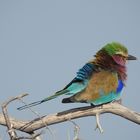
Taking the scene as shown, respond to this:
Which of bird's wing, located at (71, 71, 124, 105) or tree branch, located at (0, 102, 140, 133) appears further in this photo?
bird's wing, located at (71, 71, 124, 105)

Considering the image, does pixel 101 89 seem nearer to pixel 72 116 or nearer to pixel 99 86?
pixel 99 86

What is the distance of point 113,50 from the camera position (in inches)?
250

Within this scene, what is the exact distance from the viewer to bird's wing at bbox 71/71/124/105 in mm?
5871

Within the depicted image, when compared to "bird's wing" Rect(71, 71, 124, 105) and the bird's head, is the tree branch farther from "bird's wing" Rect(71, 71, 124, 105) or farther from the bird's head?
the bird's head

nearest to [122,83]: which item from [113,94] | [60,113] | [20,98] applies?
[113,94]

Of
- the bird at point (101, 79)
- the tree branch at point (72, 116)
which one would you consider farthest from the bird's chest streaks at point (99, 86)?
the tree branch at point (72, 116)

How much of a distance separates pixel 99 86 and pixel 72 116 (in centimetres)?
89

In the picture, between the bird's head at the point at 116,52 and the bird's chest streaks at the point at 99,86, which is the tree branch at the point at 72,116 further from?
the bird's head at the point at 116,52

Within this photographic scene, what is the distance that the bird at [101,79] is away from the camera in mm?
5855

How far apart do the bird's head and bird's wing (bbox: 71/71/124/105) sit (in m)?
0.24

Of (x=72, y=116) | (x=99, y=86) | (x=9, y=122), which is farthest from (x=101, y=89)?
(x=9, y=122)

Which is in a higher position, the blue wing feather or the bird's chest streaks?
the bird's chest streaks

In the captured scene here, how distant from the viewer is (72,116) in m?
5.27

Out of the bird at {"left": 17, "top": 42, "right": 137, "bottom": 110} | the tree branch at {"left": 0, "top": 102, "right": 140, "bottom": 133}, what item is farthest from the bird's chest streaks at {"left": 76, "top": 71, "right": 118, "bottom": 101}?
the tree branch at {"left": 0, "top": 102, "right": 140, "bottom": 133}
